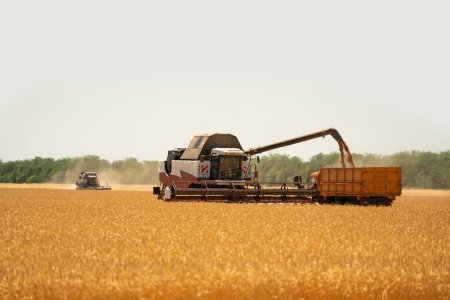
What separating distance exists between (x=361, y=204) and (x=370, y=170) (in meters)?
1.65

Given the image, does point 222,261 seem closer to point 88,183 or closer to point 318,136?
point 318,136

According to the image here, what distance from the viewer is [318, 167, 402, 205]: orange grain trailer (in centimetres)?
2966

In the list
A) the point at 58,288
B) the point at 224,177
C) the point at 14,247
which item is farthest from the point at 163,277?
the point at 224,177

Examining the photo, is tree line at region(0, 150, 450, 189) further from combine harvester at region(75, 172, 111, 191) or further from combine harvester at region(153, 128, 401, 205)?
combine harvester at region(153, 128, 401, 205)

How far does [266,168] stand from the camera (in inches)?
4235

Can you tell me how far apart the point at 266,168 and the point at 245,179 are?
7406cm

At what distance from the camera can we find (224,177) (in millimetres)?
33250

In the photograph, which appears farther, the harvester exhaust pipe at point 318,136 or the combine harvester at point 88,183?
the combine harvester at point 88,183

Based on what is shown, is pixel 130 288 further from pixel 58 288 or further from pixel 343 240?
pixel 343 240

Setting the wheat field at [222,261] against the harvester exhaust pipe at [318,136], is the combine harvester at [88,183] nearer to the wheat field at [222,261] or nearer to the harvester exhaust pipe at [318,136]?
the harvester exhaust pipe at [318,136]

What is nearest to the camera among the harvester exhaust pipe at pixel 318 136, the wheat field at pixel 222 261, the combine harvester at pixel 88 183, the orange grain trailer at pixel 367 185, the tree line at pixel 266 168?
the wheat field at pixel 222 261

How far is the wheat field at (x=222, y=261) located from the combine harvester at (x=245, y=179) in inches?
486

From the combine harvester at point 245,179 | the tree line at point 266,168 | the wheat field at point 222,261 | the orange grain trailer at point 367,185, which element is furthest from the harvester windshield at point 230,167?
the tree line at point 266,168

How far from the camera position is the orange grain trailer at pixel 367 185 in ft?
97.3
